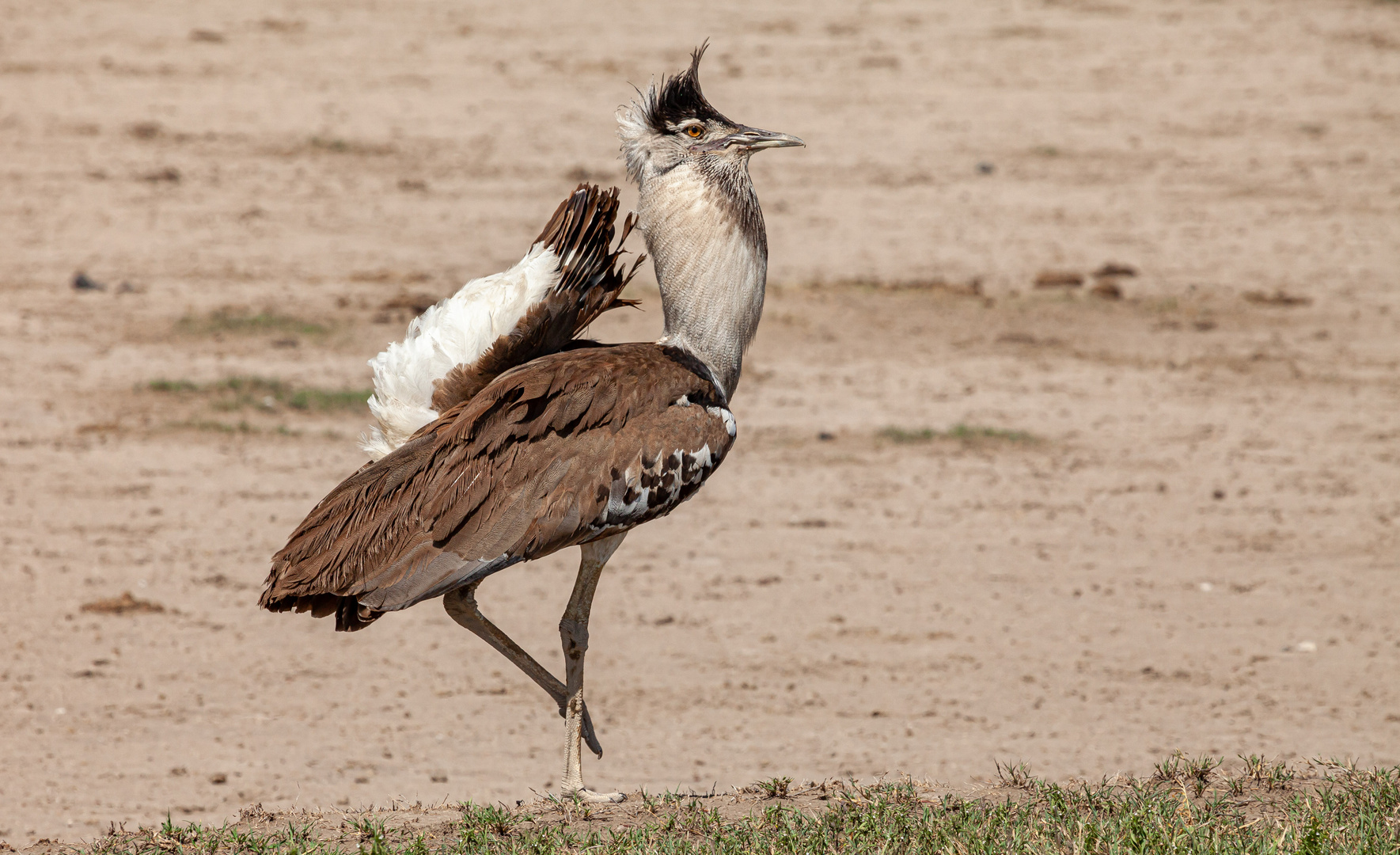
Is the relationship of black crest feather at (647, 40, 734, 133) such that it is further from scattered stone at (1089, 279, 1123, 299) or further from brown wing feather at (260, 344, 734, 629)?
scattered stone at (1089, 279, 1123, 299)

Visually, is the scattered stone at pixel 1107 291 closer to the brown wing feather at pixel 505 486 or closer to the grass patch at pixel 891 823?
the grass patch at pixel 891 823

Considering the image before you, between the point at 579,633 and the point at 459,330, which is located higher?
the point at 459,330

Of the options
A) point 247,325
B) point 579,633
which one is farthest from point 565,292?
point 247,325

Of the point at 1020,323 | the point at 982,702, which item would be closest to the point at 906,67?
the point at 1020,323

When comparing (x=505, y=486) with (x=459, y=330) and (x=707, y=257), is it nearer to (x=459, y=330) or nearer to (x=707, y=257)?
(x=459, y=330)

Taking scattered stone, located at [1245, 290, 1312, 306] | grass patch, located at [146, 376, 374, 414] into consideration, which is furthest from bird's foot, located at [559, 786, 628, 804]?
scattered stone, located at [1245, 290, 1312, 306]

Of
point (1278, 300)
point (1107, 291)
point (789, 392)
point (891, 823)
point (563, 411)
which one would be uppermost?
point (563, 411)

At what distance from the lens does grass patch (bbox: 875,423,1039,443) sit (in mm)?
9711

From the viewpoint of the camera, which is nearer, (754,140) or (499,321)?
(499,321)

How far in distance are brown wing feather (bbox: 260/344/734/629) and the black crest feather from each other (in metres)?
0.80

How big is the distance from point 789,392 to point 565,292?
5.57 meters

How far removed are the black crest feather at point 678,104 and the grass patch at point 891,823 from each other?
2093 mm

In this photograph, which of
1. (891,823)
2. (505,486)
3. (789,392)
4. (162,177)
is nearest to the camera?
(891,823)

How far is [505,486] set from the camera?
464 cm
